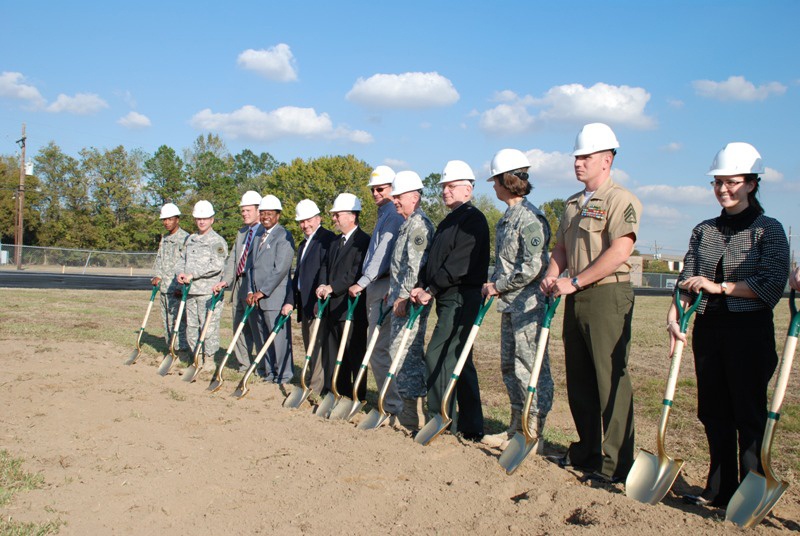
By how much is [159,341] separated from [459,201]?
7433 mm

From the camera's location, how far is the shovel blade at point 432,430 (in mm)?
5441

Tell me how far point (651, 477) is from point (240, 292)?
19.6 feet

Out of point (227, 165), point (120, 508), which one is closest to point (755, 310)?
point (120, 508)

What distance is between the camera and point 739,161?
13.3 ft

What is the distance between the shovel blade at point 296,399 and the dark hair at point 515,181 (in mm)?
3077

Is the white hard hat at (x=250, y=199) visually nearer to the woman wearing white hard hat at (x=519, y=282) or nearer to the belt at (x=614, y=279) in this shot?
the woman wearing white hard hat at (x=519, y=282)

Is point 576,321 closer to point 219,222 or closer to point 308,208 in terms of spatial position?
point 308,208

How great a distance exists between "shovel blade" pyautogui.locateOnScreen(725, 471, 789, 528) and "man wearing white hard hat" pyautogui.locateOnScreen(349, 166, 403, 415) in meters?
3.39

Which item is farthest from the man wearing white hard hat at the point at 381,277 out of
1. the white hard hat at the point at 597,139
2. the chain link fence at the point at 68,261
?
the chain link fence at the point at 68,261

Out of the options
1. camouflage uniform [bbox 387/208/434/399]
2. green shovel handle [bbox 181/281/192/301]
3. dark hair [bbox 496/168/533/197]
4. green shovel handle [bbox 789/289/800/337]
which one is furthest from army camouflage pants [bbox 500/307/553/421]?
green shovel handle [bbox 181/281/192/301]

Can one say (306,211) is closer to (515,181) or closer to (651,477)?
(515,181)

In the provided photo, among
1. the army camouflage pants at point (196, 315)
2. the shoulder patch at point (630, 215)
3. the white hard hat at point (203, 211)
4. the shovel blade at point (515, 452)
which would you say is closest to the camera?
the shoulder patch at point (630, 215)

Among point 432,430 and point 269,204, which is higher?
point 269,204

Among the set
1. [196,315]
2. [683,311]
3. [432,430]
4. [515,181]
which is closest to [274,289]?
[196,315]
